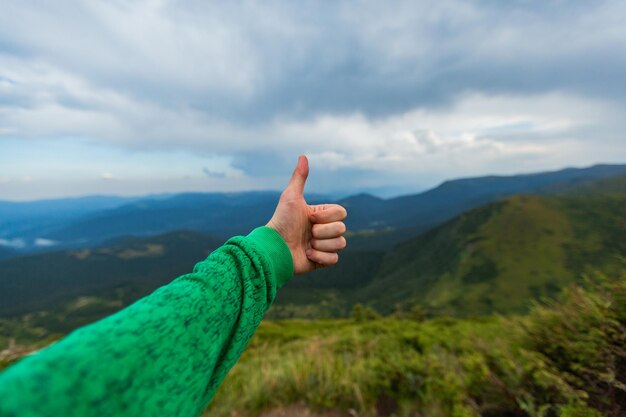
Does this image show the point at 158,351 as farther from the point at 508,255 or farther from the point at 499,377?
the point at 508,255

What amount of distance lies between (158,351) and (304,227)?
154cm

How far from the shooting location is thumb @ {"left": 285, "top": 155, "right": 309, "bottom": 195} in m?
2.47

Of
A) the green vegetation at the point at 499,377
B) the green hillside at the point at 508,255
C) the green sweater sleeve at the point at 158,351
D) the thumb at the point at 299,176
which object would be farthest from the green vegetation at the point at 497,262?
the green sweater sleeve at the point at 158,351

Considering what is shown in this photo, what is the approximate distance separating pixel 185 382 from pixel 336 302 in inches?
6517

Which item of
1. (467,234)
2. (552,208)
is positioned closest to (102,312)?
(467,234)

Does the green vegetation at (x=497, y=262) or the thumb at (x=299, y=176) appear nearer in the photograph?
the thumb at (x=299, y=176)

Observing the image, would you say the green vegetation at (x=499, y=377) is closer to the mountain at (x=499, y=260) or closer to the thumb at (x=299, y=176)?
the thumb at (x=299, y=176)

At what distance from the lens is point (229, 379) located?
606cm

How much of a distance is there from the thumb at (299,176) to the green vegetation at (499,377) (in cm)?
315

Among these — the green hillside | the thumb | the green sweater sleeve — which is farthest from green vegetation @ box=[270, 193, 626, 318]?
the green sweater sleeve

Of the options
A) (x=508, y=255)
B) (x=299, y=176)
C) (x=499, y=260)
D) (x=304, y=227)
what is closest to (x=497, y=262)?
(x=499, y=260)

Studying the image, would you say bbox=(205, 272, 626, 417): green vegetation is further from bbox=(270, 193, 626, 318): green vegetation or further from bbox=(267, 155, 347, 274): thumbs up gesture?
bbox=(270, 193, 626, 318): green vegetation

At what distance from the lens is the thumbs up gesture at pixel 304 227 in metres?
2.42

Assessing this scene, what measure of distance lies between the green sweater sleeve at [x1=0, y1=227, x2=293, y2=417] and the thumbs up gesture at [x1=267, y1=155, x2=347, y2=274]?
0.53 metres
